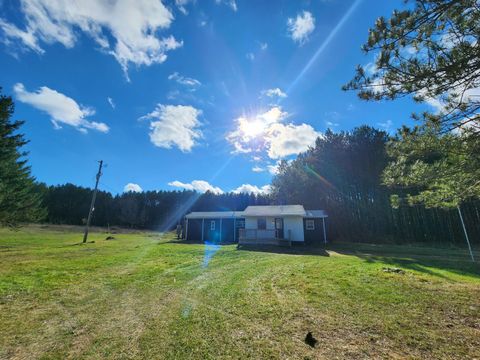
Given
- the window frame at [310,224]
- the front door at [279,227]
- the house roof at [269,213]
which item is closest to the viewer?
the front door at [279,227]

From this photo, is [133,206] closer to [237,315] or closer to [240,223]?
[240,223]

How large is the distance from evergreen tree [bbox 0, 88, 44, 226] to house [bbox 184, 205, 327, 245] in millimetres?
13063

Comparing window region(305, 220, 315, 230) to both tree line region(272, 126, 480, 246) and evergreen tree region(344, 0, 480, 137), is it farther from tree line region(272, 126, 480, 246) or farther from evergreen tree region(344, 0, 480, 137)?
evergreen tree region(344, 0, 480, 137)

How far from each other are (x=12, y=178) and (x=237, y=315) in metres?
20.8

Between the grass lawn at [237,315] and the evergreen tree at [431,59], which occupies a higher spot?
the evergreen tree at [431,59]

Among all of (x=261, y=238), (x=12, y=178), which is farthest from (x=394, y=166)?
(x=12, y=178)

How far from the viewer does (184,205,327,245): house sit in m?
20.3

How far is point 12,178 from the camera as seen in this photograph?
1723 centimetres

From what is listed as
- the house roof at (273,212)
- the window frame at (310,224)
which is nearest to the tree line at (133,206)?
the house roof at (273,212)

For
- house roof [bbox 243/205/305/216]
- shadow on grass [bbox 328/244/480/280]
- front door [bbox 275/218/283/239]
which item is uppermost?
house roof [bbox 243/205/305/216]

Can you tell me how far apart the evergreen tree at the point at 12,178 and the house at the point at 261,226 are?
514 inches

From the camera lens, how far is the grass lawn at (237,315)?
334 cm

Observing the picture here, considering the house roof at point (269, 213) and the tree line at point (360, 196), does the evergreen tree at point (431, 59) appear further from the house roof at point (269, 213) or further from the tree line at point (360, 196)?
the tree line at point (360, 196)

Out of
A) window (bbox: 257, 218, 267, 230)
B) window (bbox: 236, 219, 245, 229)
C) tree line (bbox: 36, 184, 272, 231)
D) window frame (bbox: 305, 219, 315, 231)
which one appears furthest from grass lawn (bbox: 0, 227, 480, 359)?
tree line (bbox: 36, 184, 272, 231)
